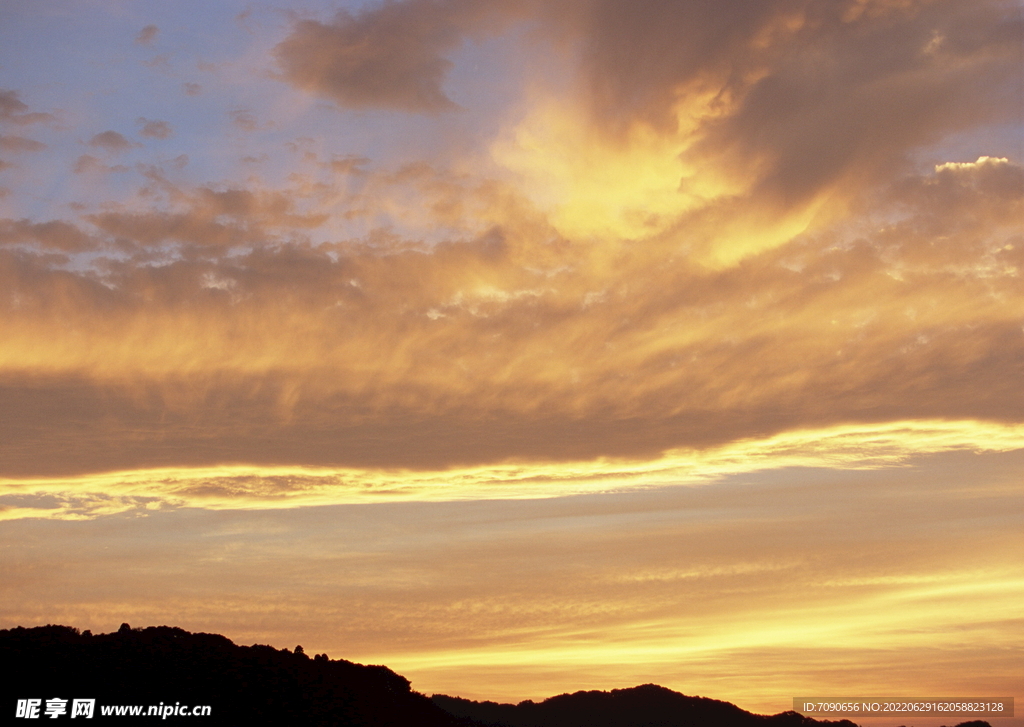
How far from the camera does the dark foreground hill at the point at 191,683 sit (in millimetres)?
54094

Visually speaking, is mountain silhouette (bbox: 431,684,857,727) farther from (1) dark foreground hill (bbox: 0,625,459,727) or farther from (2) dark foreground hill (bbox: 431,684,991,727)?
(1) dark foreground hill (bbox: 0,625,459,727)

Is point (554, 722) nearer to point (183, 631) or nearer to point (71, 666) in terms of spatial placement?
point (183, 631)

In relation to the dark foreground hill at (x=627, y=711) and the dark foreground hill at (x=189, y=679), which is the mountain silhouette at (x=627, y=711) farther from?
the dark foreground hill at (x=189, y=679)

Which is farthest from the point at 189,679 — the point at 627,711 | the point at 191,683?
the point at 627,711

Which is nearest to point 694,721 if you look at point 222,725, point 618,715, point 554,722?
point 618,715

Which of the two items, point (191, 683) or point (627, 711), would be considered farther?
point (627, 711)

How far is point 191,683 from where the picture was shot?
191 feet

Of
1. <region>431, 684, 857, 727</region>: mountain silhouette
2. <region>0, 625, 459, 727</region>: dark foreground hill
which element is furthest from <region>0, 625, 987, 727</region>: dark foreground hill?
<region>431, 684, 857, 727</region>: mountain silhouette

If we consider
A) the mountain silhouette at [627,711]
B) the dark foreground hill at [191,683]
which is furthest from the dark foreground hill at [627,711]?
the dark foreground hill at [191,683]

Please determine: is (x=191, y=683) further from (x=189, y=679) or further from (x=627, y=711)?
(x=627, y=711)

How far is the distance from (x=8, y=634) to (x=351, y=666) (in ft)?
78.0

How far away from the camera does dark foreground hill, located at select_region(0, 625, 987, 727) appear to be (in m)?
54.1

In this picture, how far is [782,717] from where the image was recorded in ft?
372

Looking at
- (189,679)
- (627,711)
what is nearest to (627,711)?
(627,711)
